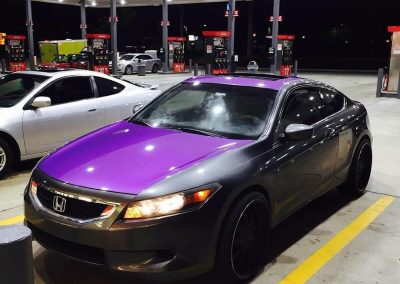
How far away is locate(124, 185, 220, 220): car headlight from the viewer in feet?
10.5

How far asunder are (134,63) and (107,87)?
24.4 meters

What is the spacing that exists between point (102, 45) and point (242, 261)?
27.4 meters

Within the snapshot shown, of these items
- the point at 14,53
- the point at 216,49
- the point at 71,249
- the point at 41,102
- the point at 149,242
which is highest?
the point at 216,49

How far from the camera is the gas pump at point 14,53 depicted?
101ft

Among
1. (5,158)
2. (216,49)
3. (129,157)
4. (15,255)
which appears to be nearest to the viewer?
(15,255)

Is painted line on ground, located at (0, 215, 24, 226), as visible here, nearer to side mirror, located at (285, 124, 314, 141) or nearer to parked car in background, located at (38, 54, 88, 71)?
side mirror, located at (285, 124, 314, 141)

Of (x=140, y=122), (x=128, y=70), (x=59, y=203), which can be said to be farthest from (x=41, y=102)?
(x=128, y=70)

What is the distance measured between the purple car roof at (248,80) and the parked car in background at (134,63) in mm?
26281

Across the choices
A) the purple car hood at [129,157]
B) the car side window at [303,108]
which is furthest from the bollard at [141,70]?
the purple car hood at [129,157]

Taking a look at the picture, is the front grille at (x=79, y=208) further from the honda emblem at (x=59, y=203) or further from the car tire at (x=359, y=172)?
the car tire at (x=359, y=172)

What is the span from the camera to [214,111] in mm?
4559

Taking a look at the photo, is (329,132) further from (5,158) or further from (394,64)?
(394,64)

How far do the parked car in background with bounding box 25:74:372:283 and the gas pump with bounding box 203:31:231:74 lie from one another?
21248mm

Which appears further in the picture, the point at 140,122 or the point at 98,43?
the point at 98,43
